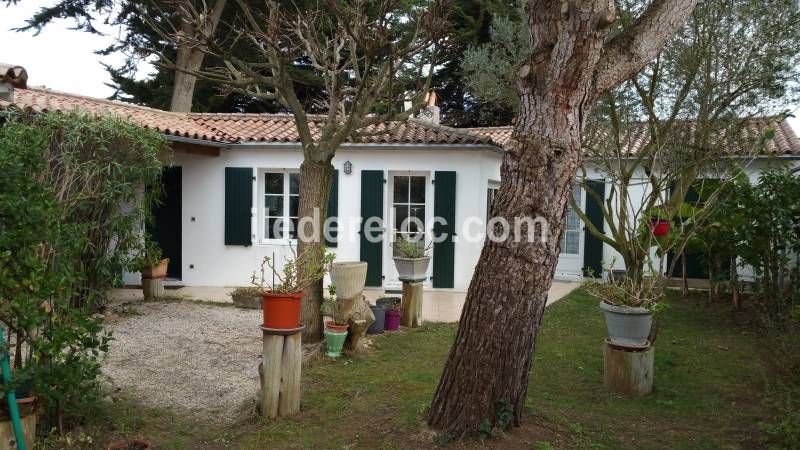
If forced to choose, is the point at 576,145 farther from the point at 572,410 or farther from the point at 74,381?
the point at 74,381

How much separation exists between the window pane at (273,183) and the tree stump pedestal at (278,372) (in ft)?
23.8

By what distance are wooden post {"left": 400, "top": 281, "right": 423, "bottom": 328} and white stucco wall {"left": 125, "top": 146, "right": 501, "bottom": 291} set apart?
3005mm

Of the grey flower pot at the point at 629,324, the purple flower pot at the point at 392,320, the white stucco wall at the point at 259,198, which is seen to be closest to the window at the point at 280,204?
the white stucco wall at the point at 259,198

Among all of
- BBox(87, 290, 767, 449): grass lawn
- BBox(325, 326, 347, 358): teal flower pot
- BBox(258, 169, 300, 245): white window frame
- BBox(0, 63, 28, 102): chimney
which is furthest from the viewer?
BBox(258, 169, 300, 245): white window frame

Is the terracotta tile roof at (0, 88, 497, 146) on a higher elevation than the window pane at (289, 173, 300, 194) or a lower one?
higher

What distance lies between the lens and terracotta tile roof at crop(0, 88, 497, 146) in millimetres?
10302

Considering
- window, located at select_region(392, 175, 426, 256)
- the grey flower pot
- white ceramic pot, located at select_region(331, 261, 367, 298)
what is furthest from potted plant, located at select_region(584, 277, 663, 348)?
window, located at select_region(392, 175, 426, 256)

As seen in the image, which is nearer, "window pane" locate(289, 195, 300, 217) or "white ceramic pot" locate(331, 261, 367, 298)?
"white ceramic pot" locate(331, 261, 367, 298)

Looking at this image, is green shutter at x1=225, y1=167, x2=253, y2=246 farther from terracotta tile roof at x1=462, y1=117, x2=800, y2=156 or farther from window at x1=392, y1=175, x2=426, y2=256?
terracotta tile roof at x1=462, y1=117, x2=800, y2=156

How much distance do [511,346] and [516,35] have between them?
9392 millimetres

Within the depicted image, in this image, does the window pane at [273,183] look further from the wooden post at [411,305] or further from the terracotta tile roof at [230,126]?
the wooden post at [411,305]

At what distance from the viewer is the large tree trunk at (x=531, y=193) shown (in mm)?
3719

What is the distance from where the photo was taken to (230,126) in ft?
40.2

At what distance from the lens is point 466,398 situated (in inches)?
154
